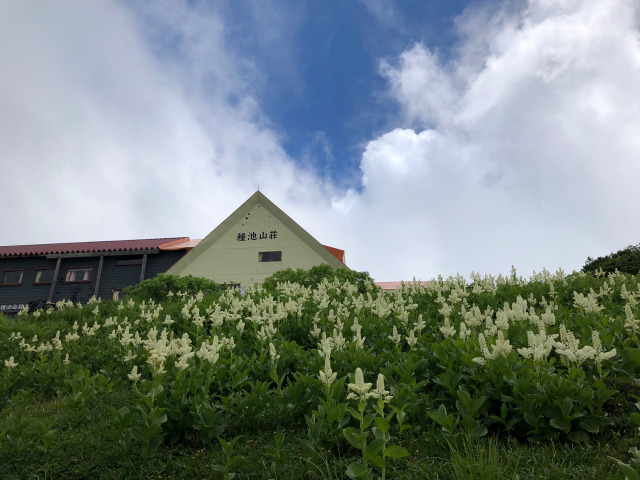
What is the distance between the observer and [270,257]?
23219 millimetres

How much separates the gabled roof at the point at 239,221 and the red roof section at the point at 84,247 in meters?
7.69

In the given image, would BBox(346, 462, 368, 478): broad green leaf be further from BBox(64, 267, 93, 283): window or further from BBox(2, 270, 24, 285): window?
→ BBox(2, 270, 24, 285): window

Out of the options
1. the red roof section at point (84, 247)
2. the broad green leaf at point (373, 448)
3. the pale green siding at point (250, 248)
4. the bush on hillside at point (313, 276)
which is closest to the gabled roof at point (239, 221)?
the pale green siding at point (250, 248)

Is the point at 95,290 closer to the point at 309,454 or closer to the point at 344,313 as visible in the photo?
the point at 344,313

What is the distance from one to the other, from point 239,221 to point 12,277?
837 inches

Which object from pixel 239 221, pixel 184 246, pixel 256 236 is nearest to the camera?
pixel 256 236

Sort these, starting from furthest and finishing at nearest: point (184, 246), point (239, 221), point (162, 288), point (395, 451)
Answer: point (184, 246), point (239, 221), point (162, 288), point (395, 451)

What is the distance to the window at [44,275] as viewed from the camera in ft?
105

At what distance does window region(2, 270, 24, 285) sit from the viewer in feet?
106

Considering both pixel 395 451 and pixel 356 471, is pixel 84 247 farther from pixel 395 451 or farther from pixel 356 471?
pixel 395 451

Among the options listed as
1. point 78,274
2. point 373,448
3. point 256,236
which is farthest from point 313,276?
point 78,274

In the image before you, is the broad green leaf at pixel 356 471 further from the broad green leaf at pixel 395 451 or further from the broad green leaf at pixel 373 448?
the broad green leaf at pixel 395 451

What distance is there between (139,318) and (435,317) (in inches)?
293

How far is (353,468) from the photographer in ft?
10.5
